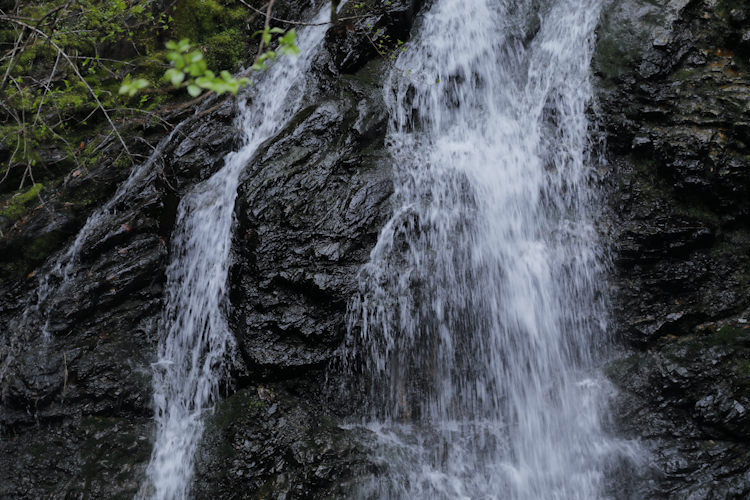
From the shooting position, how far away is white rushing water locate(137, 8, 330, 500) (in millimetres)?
4613

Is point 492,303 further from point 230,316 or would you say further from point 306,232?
point 230,316

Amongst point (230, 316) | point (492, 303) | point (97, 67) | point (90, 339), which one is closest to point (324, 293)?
point (230, 316)

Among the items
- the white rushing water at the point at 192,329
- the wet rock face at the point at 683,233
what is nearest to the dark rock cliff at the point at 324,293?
the wet rock face at the point at 683,233

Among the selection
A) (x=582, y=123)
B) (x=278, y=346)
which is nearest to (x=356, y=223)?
(x=278, y=346)

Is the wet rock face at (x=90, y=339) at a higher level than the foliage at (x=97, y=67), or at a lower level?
lower

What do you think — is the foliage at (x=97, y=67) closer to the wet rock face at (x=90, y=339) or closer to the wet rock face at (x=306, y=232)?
the wet rock face at (x=90, y=339)

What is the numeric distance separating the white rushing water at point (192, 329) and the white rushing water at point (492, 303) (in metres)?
1.65

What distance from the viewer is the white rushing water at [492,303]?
443cm

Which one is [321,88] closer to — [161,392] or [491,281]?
[491,281]

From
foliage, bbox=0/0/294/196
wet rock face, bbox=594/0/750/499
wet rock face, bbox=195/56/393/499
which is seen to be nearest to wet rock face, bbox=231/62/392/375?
wet rock face, bbox=195/56/393/499

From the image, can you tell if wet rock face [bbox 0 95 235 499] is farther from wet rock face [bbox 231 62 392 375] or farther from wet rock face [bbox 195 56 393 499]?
wet rock face [bbox 231 62 392 375]

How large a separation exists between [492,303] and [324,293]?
1.94m

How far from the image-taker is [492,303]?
516 centimetres

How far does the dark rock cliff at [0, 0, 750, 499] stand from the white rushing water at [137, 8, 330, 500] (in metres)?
0.17
